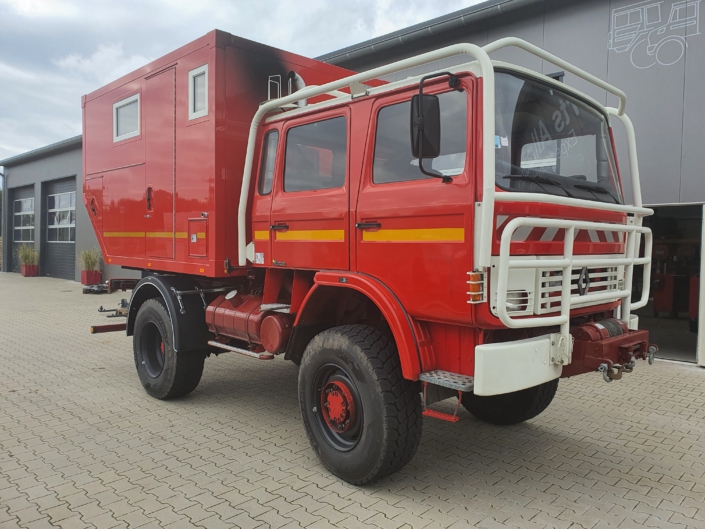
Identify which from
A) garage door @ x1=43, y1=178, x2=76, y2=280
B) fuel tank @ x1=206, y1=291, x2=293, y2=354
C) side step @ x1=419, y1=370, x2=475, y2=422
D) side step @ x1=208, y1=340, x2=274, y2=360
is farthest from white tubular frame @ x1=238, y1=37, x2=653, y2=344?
garage door @ x1=43, y1=178, x2=76, y2=280

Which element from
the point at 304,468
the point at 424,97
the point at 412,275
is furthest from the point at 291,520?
the point at 424,97

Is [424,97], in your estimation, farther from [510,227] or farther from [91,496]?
[91,496]

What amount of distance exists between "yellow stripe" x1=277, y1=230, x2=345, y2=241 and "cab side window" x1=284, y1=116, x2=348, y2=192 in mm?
332

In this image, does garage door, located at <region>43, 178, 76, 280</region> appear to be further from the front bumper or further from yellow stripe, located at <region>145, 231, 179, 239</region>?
the front bumper

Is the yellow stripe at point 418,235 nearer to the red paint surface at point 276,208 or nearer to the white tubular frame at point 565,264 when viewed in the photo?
the red paint surface at point 276,208

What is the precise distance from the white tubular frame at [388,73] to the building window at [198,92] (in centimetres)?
51

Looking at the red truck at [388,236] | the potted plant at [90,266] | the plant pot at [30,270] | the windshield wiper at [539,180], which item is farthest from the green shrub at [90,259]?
the windshield wiper at [539,180]

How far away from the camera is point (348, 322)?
4.20 metres

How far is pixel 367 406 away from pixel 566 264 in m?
1.46

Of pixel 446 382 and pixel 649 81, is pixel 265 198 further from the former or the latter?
pixel 649 81

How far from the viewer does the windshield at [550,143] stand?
3185mm

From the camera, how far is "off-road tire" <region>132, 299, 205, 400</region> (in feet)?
16.8

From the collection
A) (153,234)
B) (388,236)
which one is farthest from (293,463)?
(153,234)

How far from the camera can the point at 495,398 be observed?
4695 mm
